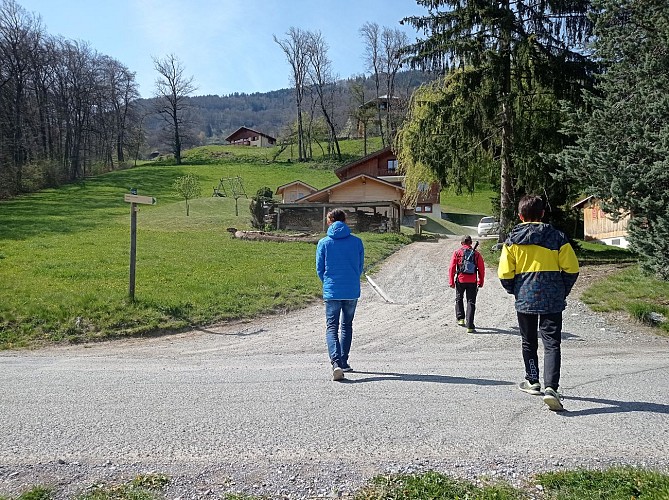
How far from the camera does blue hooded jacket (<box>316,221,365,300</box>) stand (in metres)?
6.17

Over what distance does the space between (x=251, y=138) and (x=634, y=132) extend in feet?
347

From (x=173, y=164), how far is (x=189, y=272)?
65.5 meters

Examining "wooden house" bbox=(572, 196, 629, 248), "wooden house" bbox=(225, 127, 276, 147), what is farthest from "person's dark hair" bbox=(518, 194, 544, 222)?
"wooden house" bbox=(225, 127, 276, 147)

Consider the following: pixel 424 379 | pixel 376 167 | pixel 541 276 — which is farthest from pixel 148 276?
pixel 376 167

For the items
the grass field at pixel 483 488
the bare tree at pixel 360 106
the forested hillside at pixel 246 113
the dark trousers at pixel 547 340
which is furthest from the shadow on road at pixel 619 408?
the bare tree at pixel 360 106

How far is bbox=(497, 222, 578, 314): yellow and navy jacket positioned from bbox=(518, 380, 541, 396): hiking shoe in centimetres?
79

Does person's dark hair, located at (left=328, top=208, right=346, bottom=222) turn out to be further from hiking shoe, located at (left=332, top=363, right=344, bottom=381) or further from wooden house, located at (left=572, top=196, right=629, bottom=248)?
wooden house, located at (left=572, top=196, right=629, bottom=248)

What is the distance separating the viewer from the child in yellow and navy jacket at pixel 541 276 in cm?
482

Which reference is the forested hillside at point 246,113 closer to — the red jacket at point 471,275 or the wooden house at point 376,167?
the wooden house at point 376,167

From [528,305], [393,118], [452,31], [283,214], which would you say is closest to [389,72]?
[393,118]

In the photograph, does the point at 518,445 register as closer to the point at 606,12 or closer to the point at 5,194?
the point at 606,12

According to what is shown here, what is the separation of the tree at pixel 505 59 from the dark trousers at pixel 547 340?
1426 cm

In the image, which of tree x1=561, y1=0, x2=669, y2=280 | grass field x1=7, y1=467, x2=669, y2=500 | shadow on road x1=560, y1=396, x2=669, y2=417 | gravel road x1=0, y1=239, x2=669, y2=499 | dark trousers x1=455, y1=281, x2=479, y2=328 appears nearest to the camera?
grass field x1=7, y1=467, x2=669, y2=500

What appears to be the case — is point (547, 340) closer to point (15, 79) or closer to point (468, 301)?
point (468, 301)
